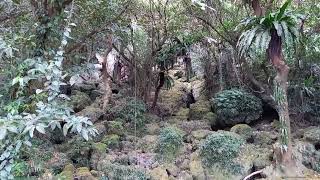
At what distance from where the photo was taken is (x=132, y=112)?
6629 millimetres

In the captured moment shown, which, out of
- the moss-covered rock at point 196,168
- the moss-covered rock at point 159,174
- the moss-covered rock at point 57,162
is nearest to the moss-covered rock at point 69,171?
the moss-covered rock at point 57,162

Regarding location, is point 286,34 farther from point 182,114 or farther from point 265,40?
point 182,114

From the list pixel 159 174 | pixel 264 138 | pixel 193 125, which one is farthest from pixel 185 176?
pixel 193 125

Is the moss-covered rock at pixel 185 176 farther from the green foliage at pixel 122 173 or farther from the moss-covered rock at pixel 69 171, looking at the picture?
the moss-covered rock at pixel 69 171

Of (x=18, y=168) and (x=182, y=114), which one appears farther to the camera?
(x=182, y=114)

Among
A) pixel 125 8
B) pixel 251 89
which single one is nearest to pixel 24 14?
pixel 125 8

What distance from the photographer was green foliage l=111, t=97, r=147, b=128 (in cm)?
651

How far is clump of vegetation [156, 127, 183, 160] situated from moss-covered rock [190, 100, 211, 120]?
1829 millimetres

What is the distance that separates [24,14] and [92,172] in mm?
2308

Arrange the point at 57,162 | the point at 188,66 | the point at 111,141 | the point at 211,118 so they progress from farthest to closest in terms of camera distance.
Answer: the point at 188,66
the point at 211,118
the point at 111,141
the point at 57,162

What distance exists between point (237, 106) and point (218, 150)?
1.75 meters

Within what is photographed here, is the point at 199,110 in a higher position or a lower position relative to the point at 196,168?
higher

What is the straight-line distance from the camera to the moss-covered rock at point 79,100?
6980 mm

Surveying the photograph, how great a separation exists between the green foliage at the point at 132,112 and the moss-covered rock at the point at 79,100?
699mm
